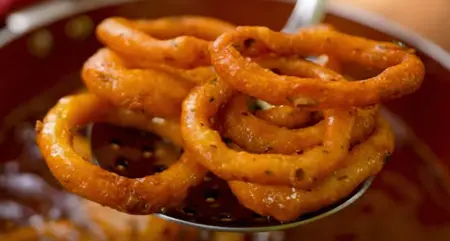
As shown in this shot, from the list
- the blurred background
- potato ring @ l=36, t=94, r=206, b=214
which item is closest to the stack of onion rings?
potato ring @ l=36, t=94, r=206, b=214

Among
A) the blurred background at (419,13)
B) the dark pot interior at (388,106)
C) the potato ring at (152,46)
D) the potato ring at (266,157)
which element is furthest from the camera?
the blurred background at (419,13)

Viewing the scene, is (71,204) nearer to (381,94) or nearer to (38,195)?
(38,195)

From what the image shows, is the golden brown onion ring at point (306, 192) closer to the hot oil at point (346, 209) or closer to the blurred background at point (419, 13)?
the hot oil at point (346, 209)

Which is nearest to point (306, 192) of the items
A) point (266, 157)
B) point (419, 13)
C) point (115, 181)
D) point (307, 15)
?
point (266, 157)

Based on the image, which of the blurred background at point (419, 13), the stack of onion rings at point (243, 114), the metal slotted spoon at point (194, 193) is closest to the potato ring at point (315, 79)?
the stack of onion rings at point (243, 114)

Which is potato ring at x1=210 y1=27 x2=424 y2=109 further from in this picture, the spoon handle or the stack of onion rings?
the spoon handle

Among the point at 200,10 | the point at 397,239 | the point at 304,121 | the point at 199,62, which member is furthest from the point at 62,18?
the point at 397,239
